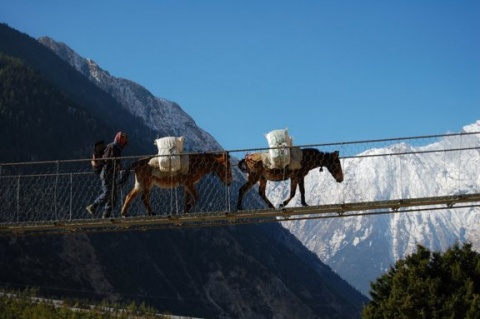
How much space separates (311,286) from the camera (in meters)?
190

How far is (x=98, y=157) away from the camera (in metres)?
19.3

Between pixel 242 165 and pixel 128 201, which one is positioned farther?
pixel 242 165

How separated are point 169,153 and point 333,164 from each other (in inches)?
152

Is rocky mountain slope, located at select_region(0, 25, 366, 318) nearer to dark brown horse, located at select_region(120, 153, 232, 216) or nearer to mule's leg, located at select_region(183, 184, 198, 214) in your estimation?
dark brown horse, located at select_region(120, 153, 232, 216)

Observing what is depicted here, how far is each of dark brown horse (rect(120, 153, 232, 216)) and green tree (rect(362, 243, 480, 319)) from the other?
1669cm

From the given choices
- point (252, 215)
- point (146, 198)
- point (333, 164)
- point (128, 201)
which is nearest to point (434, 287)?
point (333, 164)

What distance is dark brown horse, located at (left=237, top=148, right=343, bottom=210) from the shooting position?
1853 cm

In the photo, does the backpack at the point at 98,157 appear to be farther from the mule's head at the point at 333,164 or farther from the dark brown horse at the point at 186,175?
the mule's head at the point at 333,164

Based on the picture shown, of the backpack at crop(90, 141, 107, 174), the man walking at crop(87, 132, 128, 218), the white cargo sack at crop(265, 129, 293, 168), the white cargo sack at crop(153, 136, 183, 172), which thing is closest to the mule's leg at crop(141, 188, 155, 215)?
the man walking at crop(87, 132, 128, 218)

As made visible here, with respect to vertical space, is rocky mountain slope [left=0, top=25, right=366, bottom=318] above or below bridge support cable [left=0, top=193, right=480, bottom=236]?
below

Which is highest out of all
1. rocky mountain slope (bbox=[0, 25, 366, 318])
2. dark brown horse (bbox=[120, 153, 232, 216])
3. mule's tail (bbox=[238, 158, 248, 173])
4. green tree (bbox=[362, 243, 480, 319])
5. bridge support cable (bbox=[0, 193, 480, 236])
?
mule's tail (bbox=[238, 158, 248, 173])

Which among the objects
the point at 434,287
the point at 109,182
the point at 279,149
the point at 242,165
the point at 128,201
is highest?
the point at 279,149

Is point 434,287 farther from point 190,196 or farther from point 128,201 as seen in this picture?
point 128,201

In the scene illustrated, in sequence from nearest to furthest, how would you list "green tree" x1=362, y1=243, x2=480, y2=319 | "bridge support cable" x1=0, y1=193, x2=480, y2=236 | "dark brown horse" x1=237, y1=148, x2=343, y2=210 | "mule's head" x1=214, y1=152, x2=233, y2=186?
"bridge support cable" x1=0, y1=193, x2=480, y2=236
"mule's head" x1=214, y1=152, x2=233, y2=186
"dark brown horse" x1=237, y1=148, x2=343, y2=210
"green tree" x1=362, y1=243, x2=480, y2=319
